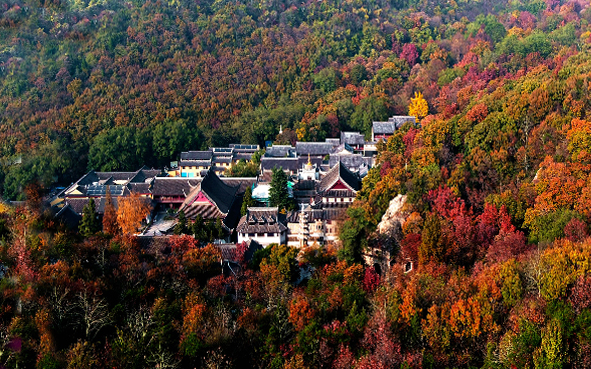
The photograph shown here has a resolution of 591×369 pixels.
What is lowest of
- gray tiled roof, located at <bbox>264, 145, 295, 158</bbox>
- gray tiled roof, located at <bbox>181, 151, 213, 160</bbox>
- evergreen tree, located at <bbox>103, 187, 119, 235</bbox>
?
gray tiled roof, located at <bbox>181, 151, 213, 160</bbox>

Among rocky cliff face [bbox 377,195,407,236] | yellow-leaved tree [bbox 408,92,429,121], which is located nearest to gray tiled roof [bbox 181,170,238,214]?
rocky cliff face [bbox 377,195,407,236]

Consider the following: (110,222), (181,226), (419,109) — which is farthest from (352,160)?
(110,222)

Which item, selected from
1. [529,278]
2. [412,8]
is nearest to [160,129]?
[529,278]

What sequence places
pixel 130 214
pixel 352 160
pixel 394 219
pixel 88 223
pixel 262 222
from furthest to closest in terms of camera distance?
pixel 352 160, pixel 130 214, pixel 88 223, pixel 262 222, pixel 394 219

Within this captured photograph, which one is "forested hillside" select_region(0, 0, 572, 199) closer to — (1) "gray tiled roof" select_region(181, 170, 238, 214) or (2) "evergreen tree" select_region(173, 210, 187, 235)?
(1) "gray tiled roof" select_region(181, 170, 238, 214)

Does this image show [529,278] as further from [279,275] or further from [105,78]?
[105,78]

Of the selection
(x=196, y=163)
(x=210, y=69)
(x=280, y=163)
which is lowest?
(x=196, y=163)

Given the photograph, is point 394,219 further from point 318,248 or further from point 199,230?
point 199,230
